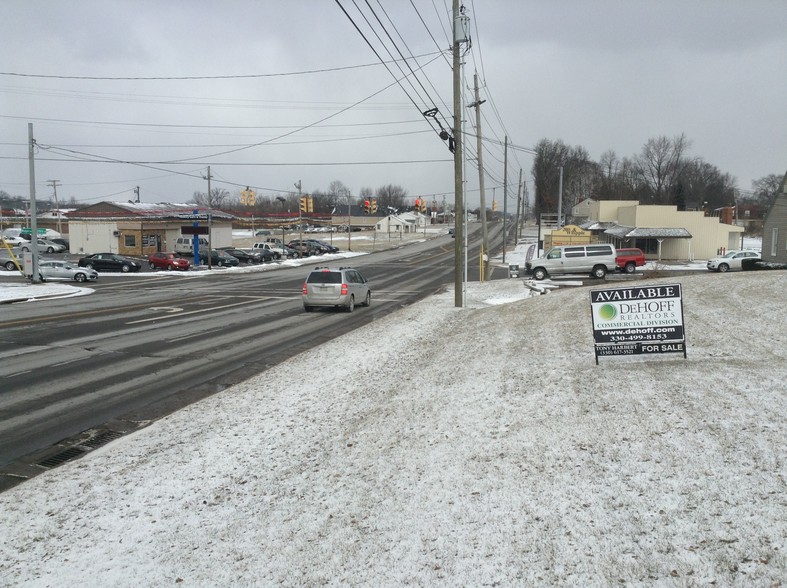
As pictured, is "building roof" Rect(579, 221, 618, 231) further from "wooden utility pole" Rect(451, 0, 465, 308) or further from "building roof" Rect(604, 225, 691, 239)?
"wooden utility pole" Rect(451, 0, 465, 308)

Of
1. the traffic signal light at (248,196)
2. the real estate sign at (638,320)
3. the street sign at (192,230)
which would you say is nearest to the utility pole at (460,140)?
the real estate sign at (638,320)

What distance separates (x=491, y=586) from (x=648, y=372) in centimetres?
559

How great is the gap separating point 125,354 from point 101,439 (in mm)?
6379

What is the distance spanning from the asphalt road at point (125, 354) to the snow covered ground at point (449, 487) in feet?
3.39

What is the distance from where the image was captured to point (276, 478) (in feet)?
21.2

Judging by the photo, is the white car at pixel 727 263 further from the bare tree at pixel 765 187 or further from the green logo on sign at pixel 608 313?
the bare tree at pixel 765 187

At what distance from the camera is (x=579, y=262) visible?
3400 cm

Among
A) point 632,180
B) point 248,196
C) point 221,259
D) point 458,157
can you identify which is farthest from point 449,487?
point 632,180

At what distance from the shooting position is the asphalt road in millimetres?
8508

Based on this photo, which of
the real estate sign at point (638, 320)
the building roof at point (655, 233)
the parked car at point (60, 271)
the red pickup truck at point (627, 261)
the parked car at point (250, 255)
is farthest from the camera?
the parked car at point (250, 255)

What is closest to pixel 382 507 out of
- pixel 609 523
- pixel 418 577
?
pixel 418 577

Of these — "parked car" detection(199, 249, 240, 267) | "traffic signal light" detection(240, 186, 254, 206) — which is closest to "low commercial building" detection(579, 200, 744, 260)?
"traffic signal light" detection(240, 186, 254, 206)

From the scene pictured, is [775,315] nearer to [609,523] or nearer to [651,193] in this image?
[609,523]

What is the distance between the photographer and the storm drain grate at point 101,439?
788 centimetres
